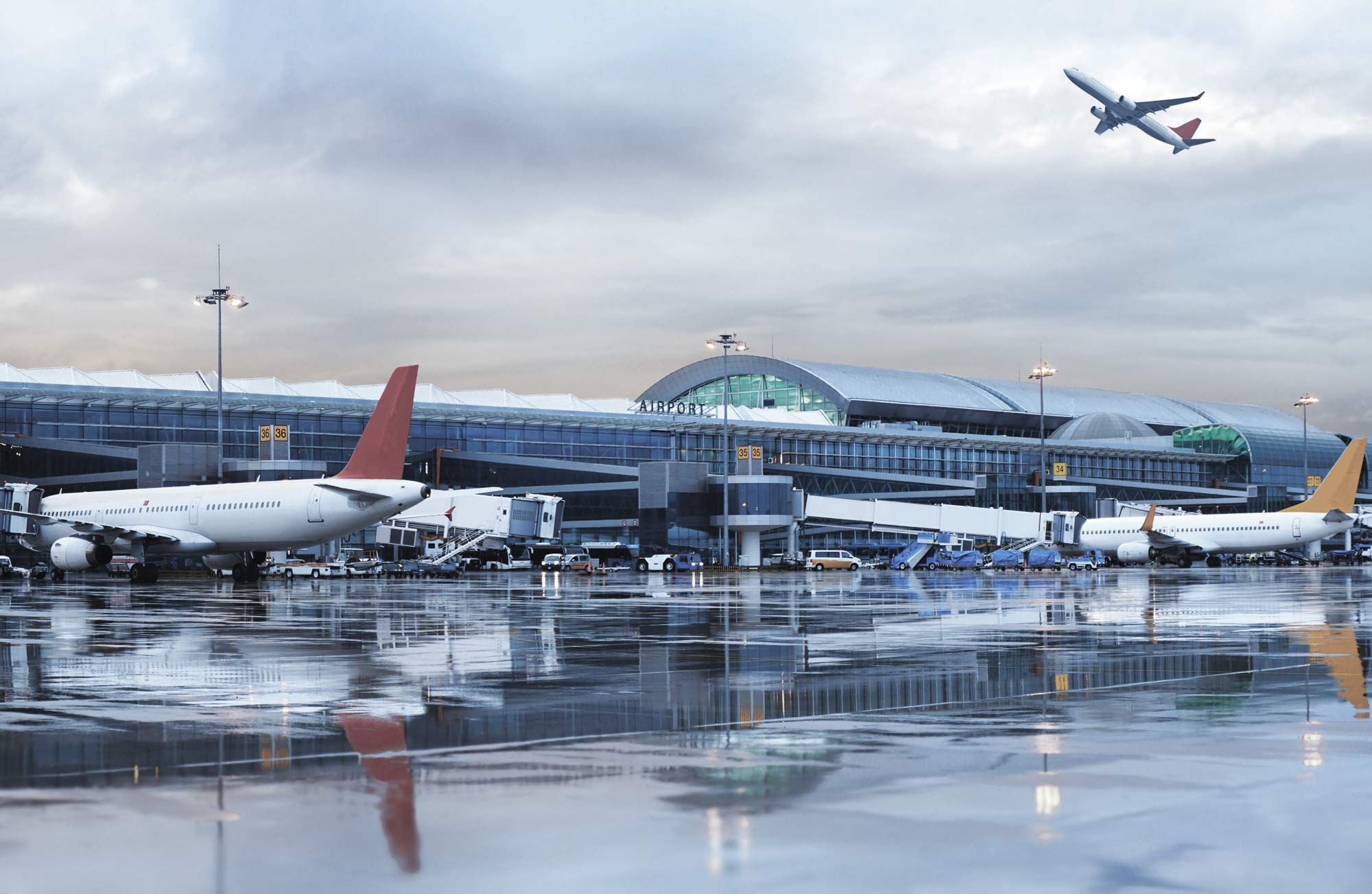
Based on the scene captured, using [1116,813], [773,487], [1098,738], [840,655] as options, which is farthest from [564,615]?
[773,487]

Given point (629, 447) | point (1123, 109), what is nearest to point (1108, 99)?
point (1123, 109)

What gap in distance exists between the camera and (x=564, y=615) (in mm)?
29188

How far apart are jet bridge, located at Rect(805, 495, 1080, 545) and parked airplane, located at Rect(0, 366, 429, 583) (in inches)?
1928

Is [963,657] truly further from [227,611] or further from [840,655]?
[227,611]

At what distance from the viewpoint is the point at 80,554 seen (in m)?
51.4

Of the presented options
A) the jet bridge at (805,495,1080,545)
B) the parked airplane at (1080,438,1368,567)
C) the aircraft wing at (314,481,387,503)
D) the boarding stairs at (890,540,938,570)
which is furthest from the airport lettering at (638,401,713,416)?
the aircraft wing at (314,481,387,503)

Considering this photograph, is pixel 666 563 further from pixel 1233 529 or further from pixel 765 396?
pixel 765 396

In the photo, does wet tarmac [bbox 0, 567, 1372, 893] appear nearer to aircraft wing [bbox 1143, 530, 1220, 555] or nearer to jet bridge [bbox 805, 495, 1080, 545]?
aircraft wing [bbox 1143, 530, 1220, 555]

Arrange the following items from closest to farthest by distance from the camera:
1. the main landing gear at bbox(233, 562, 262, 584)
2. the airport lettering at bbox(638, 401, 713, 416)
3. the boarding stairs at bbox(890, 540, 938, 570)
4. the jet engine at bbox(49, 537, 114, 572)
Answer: the jet engine at bbox(49, 537, 114, 572) → the main landing gear at bbox(233, 562, 262, 584) → the boarding stairs at bbox(890, 540, 938, 570) → the airport lettering at bbox(638, 401, 713, 416)

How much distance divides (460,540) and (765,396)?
217 ft

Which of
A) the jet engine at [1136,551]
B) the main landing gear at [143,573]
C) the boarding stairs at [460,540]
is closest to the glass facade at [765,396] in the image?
the jet engine at [1136,551]

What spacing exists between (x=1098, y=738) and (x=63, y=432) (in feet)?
320

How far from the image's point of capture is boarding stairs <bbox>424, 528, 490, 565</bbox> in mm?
79000

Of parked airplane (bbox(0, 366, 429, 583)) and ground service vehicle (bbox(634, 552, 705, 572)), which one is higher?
parked airplane (bbox(0, 366, 429, 583))
